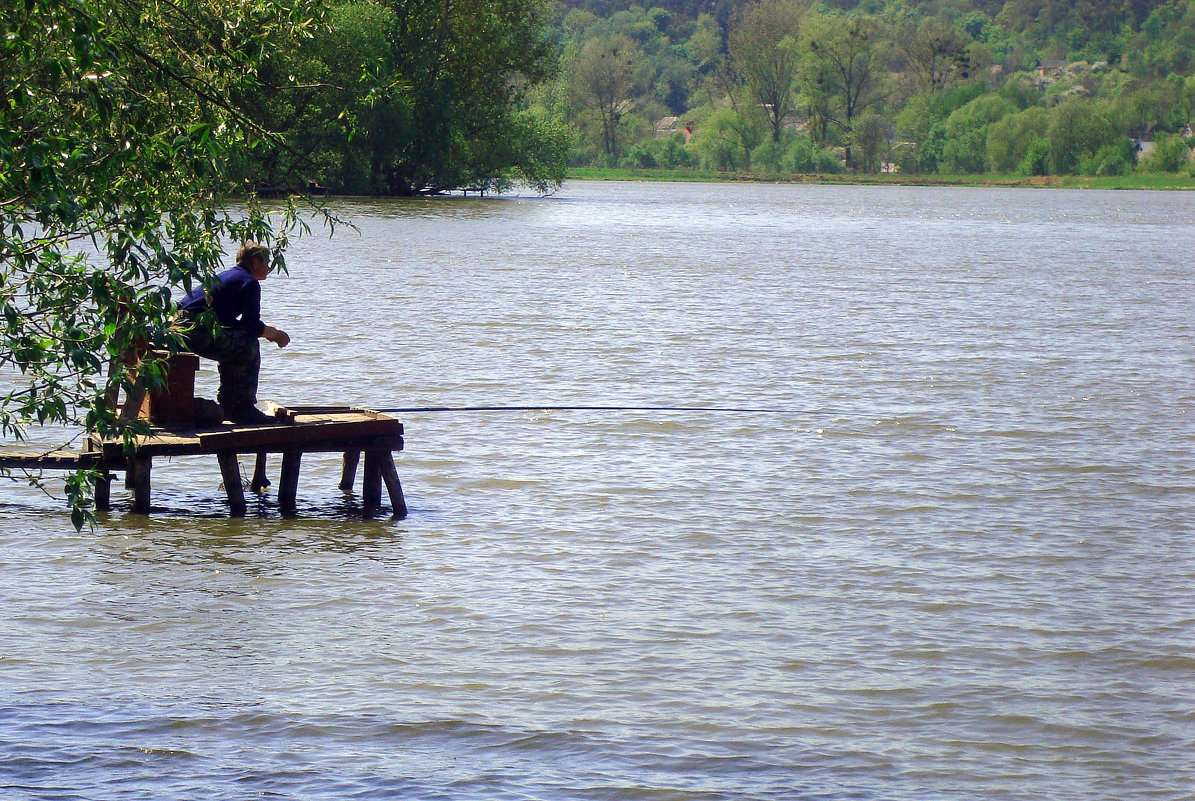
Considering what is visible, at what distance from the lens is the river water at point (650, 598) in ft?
21.6

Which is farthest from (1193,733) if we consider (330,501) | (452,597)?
A: (330,501)

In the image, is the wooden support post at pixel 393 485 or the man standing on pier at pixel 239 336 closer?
the man standing on pier at pixel 239 336

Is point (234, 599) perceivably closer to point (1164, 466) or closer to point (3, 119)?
point (3, 119)

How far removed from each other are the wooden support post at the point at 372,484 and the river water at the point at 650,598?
0.12 metres

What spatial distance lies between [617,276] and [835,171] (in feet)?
309

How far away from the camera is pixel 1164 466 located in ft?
44.1

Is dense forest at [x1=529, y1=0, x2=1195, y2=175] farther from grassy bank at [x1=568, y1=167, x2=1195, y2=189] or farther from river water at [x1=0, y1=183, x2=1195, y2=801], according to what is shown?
river water at [x1=0, y1=183, x2=1195, y2=801]

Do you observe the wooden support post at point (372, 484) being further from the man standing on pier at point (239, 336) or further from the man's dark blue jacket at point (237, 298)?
the man's dark blue jacket at point (237, 298)

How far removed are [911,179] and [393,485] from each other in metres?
113

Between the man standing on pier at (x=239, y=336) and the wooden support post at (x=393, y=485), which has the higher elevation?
the man standing on pier at (x=239, y=336)

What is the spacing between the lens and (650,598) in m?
8.98

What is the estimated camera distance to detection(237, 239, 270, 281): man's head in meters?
10.1

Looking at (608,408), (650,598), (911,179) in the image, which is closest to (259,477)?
(650,598)

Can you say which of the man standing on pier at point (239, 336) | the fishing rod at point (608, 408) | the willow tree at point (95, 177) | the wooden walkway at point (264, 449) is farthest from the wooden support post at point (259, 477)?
the willow tree at point (95, 177)
